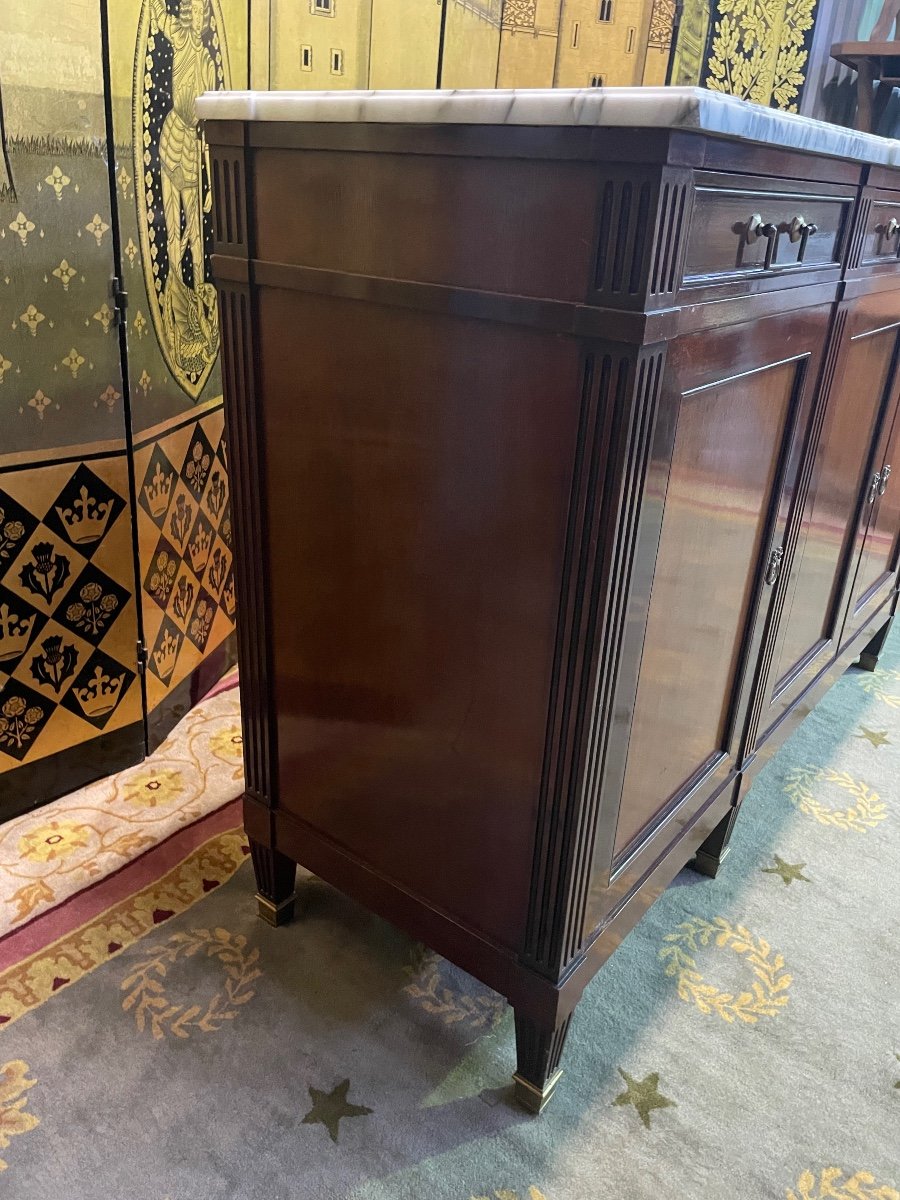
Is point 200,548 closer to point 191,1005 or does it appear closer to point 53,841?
point 53,841

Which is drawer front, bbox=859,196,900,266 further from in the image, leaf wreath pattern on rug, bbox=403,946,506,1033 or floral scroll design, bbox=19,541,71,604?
floral scroll design, bbox=19,541,71,604

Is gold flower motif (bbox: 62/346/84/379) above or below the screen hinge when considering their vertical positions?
below

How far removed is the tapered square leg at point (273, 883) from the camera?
1.36 m

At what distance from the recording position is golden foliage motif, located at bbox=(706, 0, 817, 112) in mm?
1798

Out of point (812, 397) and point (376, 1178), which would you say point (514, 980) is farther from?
point (812, 397)

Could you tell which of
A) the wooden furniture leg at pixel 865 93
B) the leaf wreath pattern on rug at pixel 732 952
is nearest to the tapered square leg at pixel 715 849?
the leaf wreath pattern on rug at pixel 732 952

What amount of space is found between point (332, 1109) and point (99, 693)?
847 millimetres

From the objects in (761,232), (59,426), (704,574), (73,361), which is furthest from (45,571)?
(761,232)

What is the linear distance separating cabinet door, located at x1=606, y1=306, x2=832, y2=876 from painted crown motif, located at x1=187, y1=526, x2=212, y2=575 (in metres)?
1.05

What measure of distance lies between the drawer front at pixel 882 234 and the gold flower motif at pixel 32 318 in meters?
1.18

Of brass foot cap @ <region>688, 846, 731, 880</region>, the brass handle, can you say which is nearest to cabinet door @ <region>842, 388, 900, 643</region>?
the brass handle

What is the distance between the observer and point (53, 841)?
1.54 m

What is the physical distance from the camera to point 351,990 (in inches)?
51.4

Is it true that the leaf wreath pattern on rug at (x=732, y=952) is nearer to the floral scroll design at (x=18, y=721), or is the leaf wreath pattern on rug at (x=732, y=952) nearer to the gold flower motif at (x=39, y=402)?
the floral scroll design at (x=18, y=721)
